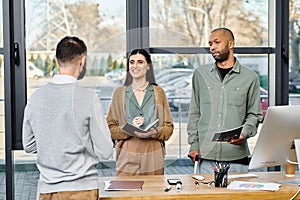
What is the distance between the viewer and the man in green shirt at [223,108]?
4.02 metres

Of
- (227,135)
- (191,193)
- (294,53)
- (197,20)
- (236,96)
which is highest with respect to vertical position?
(197,20)

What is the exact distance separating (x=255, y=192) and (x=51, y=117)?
1204 mm

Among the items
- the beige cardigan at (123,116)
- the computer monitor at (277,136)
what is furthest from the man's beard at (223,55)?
the computer monitor at (277,136)

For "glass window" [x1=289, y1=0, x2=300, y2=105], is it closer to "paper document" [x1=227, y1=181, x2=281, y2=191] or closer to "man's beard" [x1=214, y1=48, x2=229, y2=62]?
"man's beard" [x1=214, y1=48, x2=229, y2=62]

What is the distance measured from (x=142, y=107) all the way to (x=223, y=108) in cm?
60

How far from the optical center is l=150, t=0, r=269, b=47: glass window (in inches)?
191

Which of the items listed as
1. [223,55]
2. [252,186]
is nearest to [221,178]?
[252,186]

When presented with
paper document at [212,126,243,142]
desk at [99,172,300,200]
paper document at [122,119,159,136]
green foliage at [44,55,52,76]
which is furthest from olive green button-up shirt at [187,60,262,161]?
green foliage at [44,55,52,76]

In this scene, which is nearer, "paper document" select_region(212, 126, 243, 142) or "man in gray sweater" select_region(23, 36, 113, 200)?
"man in gray sweater" select_region(23, 36, 113, 200)

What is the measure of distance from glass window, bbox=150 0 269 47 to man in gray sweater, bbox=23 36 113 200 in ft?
6.60

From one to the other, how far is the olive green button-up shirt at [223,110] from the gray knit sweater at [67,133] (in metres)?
1.34

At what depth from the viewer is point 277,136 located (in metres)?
3.33

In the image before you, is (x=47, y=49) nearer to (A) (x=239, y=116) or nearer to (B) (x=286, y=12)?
(A) (x=239, y=116)

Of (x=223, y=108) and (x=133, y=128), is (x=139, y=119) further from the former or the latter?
(x=223, y=108)
